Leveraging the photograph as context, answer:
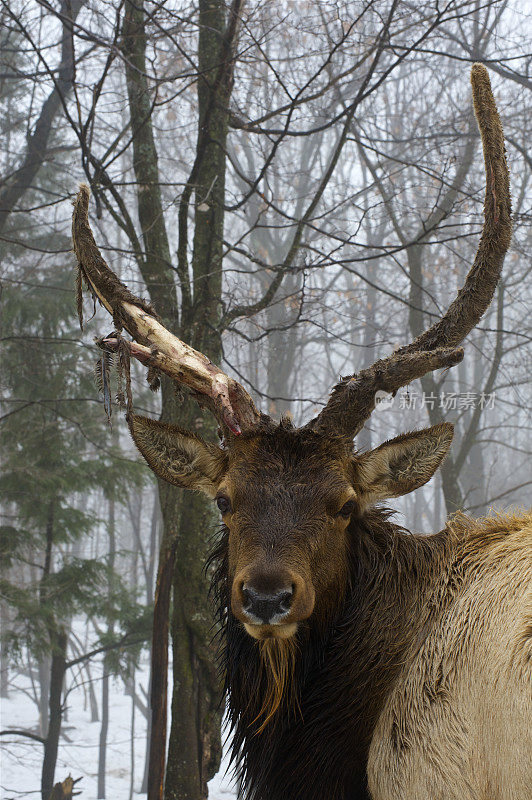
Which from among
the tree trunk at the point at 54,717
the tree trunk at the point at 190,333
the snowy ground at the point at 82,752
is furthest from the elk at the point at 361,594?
the snowy ground at the point at 82,752

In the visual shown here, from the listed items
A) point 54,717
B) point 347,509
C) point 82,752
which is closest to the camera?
point 347,509

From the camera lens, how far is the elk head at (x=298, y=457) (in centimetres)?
257

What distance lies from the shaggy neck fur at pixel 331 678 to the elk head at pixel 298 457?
151 mm

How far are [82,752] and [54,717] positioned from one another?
9.39 m

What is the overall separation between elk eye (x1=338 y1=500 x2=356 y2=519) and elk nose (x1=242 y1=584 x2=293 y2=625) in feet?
1.84

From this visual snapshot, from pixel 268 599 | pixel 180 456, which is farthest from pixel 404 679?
pixel 180 456

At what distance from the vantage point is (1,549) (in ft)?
31.7

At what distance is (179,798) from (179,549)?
5.81 feet

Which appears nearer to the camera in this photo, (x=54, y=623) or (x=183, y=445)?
(x=183, y=445)

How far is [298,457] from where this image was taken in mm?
2932

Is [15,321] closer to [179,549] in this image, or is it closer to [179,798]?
[179,549]

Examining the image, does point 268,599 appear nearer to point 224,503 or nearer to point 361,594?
point 224,503

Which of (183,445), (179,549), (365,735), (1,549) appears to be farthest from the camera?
(1,549)

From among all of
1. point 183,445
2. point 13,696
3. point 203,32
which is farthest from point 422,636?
point 13,696
